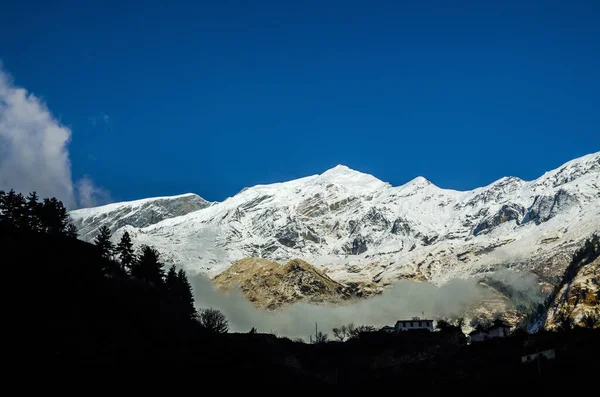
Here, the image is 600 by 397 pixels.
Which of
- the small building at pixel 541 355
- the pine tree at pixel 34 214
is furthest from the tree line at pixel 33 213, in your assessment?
the small building at pixel 541 355

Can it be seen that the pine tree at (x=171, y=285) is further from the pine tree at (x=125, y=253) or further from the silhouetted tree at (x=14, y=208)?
the silhouetted tree at (x=14, y=208)

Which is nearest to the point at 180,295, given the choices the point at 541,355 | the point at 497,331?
the point at 541,355

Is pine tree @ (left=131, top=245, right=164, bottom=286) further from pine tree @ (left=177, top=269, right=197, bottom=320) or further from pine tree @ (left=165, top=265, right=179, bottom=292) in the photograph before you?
pine tree @ (left=177, top=269, right=197, bottom=320)

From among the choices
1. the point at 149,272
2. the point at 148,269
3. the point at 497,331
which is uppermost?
the point at 148,269

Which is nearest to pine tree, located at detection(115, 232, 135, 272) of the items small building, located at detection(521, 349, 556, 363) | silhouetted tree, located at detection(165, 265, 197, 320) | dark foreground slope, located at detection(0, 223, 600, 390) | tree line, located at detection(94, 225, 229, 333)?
tree line, located at detection(94, 225, 229, 333)

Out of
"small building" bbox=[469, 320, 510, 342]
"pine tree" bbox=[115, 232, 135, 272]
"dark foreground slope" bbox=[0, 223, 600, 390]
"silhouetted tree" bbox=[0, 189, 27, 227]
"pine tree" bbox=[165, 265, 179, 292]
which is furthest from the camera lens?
"small building" bbox=[469, 320, 510, 342]

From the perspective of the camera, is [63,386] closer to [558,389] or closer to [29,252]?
[29,252]

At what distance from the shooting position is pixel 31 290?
80812 millimetres

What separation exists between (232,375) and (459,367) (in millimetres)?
69390

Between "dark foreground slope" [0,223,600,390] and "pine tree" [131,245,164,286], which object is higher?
"pine tree" [131,245,164,286]

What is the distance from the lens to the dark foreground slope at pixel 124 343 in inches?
2832

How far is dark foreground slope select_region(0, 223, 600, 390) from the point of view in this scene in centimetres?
7194

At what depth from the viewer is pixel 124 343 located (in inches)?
3123

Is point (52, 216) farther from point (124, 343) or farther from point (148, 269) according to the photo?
point (124, 343)
